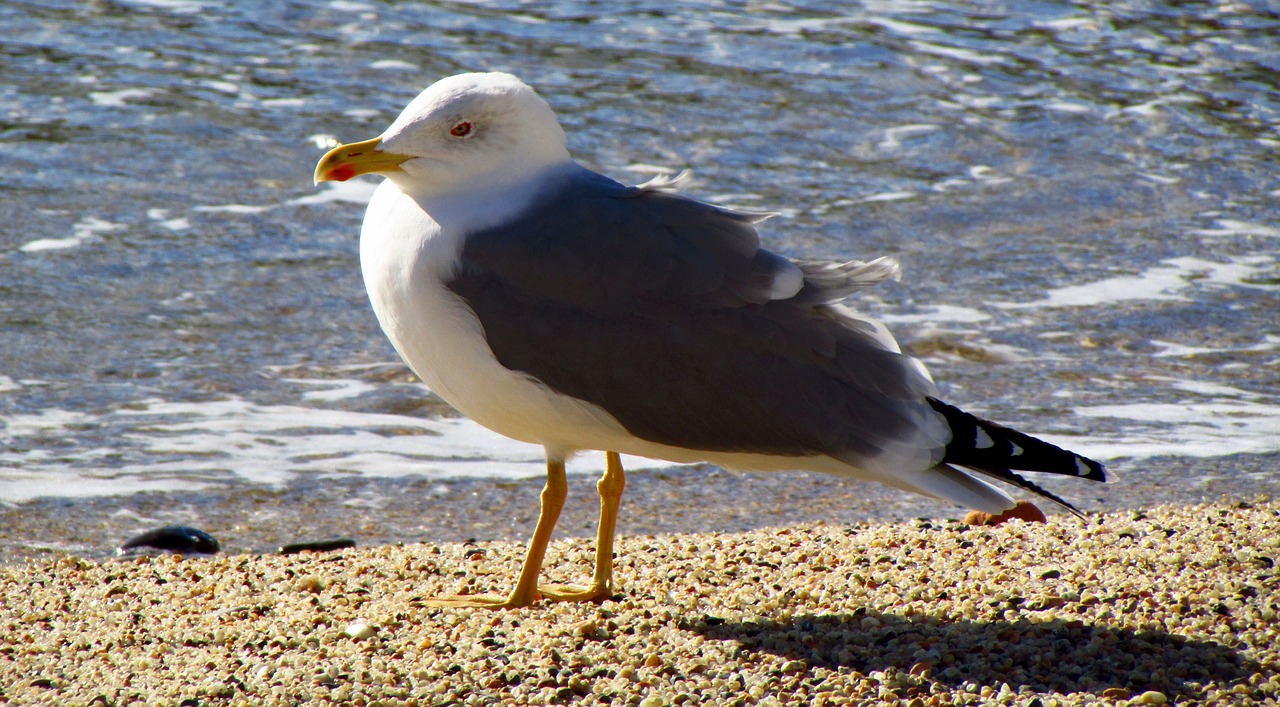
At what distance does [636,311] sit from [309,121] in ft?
25.6

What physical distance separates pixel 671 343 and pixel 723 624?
2.43ft

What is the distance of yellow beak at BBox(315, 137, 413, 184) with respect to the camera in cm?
399

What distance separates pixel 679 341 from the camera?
148 inches

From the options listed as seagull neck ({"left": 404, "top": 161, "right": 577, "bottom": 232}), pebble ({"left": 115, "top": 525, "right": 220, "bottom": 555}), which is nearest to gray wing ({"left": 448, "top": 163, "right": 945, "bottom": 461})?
seagull neck ({"left": 404, "top": 161, "right": 577, "bottom": 232})

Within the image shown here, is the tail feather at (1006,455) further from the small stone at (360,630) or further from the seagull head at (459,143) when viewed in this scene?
the small stone at (360,630)

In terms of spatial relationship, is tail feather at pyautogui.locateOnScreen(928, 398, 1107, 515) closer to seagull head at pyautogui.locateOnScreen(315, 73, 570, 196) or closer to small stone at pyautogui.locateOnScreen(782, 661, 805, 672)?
small stone at pyautogui.locateOnScreen(782, 661, 805, 672)

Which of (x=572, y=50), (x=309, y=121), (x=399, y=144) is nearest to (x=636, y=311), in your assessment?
(x=399, y=144)

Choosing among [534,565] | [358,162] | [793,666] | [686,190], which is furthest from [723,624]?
[686,190]

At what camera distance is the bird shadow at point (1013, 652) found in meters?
3.30

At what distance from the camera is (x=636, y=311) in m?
3.77

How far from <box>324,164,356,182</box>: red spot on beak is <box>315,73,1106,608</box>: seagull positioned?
0.24 metres

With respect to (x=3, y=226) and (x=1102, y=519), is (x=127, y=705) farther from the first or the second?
(x=3, y=226)

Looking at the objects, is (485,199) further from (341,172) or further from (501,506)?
(501,506)

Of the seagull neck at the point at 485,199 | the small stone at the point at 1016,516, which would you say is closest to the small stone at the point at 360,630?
the seagull neck at the point at 485,199
